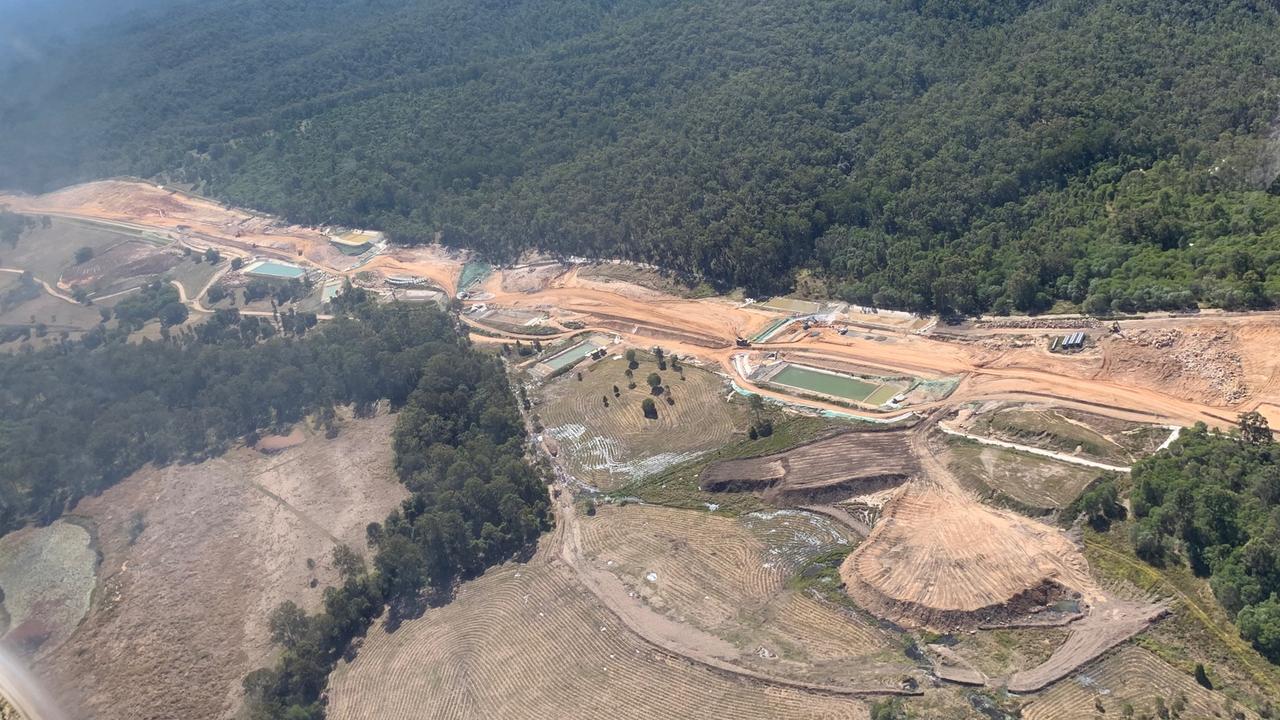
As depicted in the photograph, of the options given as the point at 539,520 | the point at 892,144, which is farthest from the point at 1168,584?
the point at 892,144

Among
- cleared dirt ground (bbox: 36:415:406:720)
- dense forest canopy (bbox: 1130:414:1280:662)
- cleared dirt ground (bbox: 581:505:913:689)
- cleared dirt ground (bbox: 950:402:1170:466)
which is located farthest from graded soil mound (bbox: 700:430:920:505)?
cleared dirt ground (bbox: 36:415:406:720)

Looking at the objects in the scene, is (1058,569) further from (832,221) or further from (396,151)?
(396,151)

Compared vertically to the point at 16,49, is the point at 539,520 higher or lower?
lower

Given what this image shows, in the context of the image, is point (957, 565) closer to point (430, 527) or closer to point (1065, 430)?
point (1065, 430)

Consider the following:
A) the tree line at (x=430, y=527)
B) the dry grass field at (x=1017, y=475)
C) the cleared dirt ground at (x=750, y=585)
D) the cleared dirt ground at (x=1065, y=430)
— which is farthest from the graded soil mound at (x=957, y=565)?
the tree line at (x=430, y=527)

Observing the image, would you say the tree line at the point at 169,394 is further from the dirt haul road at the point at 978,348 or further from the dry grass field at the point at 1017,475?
the dry grass field at the point at 1017,475

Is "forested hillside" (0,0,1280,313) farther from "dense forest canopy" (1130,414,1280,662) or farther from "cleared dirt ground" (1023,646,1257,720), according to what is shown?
"cleared dirt ground" (1023,646,1257,720)
